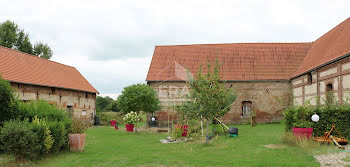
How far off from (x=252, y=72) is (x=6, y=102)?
809 inches

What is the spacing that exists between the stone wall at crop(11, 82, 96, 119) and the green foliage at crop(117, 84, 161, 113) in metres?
4.23

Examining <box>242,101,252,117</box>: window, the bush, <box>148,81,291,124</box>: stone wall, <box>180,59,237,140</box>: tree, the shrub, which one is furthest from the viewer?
<box>242,101,252,117</box>: window

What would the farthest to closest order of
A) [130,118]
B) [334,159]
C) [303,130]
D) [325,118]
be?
[130,118], [325,118], [303,130], [334,159]

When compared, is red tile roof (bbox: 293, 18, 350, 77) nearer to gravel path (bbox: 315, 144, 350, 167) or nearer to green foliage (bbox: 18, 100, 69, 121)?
gravel path (bbox: 315, 144, 350, 167)

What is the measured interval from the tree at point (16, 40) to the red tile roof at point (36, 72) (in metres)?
12.5

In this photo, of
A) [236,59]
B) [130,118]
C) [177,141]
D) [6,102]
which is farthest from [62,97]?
[236,59]

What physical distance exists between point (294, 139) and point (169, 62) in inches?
680

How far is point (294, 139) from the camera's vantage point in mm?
10930

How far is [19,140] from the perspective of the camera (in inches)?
303

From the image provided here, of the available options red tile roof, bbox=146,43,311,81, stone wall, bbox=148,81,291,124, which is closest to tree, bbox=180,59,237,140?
stone wall, bbox=148,81,291,124

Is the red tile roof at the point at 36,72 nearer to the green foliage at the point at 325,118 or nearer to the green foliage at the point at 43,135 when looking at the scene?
the green foliage at the point at 43,135

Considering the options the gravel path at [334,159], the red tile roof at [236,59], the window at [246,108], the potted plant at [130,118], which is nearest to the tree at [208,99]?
the gravel path at [334,159]

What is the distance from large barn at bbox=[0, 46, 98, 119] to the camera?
18.0 meters

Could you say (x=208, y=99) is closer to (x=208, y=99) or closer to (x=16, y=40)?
(x=208, y=99)
